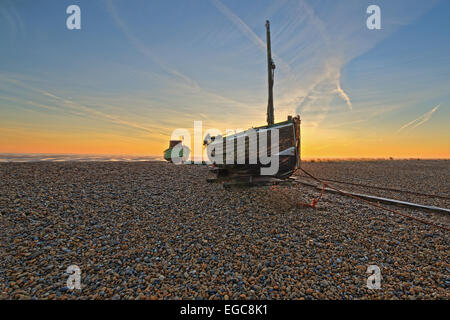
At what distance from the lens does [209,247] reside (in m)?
5.63

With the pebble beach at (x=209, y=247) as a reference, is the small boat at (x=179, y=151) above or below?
above

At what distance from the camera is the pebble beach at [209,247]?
13.5 ft

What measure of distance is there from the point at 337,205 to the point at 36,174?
17.4 meters

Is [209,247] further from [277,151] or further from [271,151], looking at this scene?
[277,151]

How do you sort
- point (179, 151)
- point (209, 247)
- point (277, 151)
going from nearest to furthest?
point (209, 247)
point (277, 151)
point (179, 151)

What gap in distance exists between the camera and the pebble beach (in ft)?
13.5

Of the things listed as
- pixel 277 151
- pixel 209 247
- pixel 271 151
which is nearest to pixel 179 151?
pixel 271 151

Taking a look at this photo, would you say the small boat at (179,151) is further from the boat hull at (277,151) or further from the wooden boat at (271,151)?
the boat hull at (277,151)

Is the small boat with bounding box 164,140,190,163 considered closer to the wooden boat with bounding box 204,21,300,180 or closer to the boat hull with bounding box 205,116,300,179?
the wooden boat with bounding box 204,21,300,180

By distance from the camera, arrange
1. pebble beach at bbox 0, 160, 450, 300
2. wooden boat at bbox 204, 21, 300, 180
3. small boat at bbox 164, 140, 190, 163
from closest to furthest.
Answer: pebble beach at bbox 0, 160, 450, 300 < wooden boat at bbox 204, 21, 300, 180 < small boat at bbox 164, 140, 190, 163

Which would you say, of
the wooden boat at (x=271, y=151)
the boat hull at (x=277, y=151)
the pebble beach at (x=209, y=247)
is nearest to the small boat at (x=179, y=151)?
the wooden boat at (x=271, y=151)

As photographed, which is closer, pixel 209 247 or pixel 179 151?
pixel 209 247

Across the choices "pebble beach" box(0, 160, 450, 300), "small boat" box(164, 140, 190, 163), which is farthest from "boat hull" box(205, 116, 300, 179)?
"small boat" box(164, 140, 190, 163)
